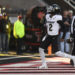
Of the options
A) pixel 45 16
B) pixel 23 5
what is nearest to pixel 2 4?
pixel 23 5

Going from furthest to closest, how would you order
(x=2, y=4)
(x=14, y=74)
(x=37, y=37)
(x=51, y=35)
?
(x=2, y=4) < (x=37, y=37) < (x=51, y=35) < (x=14, y=74)

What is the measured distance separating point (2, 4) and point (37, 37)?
2.93m

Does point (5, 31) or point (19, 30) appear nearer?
point (19, 30)

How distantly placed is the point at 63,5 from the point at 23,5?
7.72ft

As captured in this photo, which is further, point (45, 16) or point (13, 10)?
point (13, 10)

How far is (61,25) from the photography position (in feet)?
25.5

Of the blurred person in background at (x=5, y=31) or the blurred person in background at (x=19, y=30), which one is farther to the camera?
the blurred person in background at (x=5, y=31)

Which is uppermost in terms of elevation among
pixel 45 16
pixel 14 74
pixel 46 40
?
pixel 45 16

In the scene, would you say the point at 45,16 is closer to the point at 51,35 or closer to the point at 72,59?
the point at 51,35

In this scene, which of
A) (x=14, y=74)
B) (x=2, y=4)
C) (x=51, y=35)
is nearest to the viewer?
(x=14, y=74)

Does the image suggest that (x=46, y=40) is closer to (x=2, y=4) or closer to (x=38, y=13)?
(x=38, y=13)

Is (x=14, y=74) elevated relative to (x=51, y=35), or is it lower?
lower

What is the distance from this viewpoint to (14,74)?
263 inches

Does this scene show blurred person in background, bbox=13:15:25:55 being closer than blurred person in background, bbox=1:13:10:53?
Yes
